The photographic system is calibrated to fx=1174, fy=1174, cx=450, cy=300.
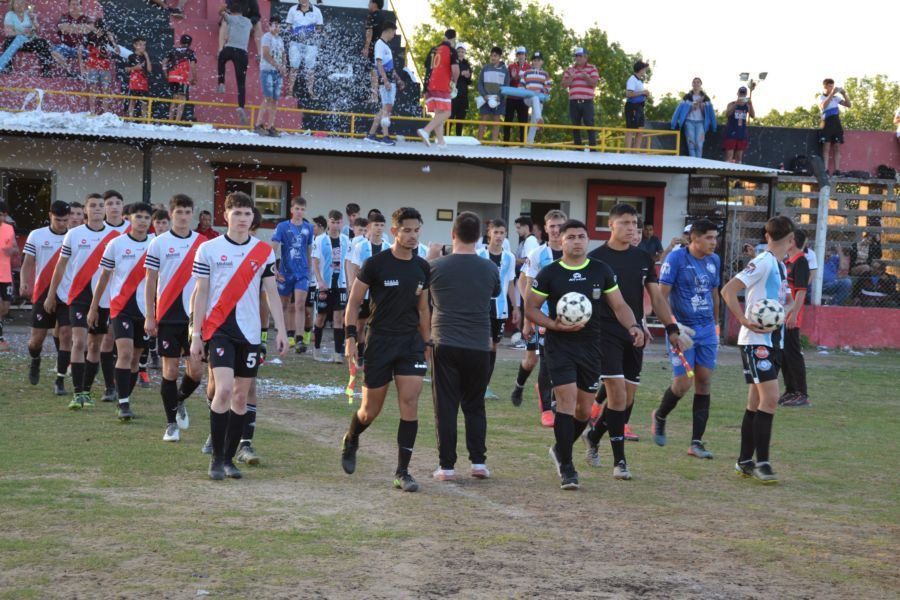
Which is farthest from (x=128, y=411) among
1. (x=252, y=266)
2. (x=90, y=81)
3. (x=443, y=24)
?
(x=443, y=24)

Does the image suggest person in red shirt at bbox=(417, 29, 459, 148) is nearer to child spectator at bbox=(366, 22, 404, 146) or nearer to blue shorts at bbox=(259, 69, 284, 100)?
child spectator at bbox=(366, 22, 404, 146)

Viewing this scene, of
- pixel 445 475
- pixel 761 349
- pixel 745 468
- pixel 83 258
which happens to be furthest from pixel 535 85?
pixel 445 475

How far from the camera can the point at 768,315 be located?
8.84m

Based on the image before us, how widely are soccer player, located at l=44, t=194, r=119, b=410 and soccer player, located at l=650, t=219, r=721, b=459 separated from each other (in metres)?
5.54

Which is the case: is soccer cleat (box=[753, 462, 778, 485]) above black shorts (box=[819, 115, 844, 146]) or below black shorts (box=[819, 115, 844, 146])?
below

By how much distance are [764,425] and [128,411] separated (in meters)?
5.70

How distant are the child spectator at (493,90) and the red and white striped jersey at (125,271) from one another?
15.8 meters

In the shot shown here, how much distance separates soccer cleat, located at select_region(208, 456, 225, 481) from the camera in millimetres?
8203

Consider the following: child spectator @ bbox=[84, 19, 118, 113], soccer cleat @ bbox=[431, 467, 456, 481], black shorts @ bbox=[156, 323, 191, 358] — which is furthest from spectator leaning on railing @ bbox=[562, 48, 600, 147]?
soccer cleat @ bbox=[431, 467, 456, 481]

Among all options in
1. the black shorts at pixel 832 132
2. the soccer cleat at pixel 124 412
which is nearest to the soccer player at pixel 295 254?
the soccer cleat at pixel 124 412

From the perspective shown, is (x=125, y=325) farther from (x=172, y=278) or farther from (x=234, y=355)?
(x=234, y=355)

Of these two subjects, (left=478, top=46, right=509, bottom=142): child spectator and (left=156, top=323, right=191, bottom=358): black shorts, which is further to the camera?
(left=478, top=46, right=509, bottom=142): child spectator

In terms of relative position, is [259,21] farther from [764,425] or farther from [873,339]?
[764,425]

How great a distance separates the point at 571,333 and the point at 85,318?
5.55 meters
